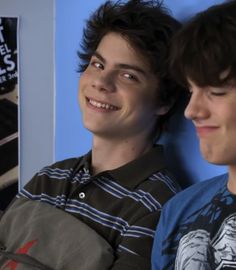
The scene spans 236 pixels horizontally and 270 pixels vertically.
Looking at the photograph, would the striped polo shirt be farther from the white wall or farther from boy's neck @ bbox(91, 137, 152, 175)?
the white wall

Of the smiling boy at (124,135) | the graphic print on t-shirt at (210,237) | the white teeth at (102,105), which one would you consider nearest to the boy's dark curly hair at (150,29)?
the smiling boy at (124,135)

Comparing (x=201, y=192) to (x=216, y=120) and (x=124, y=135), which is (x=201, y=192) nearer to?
(x=216, y=120)

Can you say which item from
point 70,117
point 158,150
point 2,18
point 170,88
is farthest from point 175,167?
point 2,18

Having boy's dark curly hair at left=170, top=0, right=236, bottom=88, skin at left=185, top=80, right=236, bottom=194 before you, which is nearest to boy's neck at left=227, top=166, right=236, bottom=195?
skin at left=185, top=80, right=236, bottom=194

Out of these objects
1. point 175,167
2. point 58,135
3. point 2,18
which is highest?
point 2,18

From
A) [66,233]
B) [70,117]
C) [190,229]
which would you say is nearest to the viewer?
[190,229]

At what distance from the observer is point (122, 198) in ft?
3.32

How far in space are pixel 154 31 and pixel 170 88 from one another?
123 millimetres

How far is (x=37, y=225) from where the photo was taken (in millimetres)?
1068

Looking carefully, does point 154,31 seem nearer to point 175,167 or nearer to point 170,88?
point 170,88

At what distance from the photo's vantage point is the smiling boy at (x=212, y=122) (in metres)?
0.71

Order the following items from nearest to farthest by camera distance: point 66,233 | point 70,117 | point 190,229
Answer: point 190,229
point 66,233
point 70,117

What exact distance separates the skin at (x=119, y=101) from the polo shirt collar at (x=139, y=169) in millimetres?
54

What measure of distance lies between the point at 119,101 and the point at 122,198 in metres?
0.20
